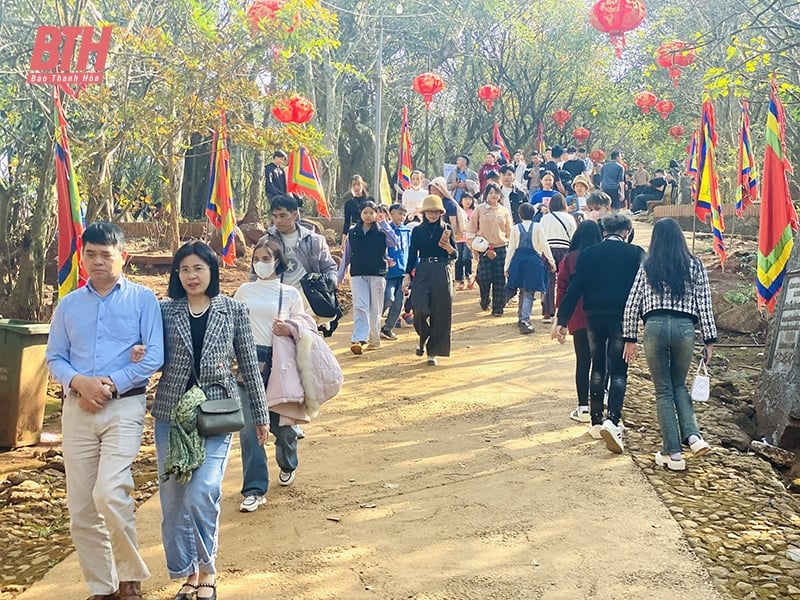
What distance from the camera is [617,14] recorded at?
9.84m

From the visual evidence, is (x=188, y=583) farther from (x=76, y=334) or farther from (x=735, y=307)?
(x=735, y=307)

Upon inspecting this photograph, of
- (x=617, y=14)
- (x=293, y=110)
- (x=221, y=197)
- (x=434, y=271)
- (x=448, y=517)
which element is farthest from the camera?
(x=221, y=197)

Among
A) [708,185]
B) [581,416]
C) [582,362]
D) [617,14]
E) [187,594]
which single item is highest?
[617,14]

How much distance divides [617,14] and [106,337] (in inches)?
309

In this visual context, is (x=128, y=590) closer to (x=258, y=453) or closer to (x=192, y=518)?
(x=192, y=518)

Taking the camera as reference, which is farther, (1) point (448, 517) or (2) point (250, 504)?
(2) point (250, 504)

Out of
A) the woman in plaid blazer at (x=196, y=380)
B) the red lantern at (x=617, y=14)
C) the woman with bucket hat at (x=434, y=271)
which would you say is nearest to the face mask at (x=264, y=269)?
the woman in plaid blazer at (x=196, y=380)

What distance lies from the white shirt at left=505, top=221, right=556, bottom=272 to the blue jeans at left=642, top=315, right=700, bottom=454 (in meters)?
4.67

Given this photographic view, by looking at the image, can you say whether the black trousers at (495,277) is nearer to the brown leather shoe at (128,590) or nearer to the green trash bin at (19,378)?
the green trash bin at (19,378)

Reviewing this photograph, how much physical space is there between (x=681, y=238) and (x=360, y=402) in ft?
11.1

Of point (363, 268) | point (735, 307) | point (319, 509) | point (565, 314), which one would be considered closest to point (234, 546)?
point (319, 509)

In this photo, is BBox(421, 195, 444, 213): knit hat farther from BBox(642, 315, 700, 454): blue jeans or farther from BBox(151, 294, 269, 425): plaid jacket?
BBox(151, 294, 269, 425): plaid jacket

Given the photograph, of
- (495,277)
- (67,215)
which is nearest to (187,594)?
(67,215)

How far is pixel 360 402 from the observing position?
797 centimetres
